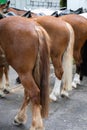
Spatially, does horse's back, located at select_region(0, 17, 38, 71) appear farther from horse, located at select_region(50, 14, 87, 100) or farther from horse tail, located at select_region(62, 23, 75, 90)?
horse, located at select_region(50, 14, 87, 100)

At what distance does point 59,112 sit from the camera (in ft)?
15.5

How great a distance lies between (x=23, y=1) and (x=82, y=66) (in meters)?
8.14

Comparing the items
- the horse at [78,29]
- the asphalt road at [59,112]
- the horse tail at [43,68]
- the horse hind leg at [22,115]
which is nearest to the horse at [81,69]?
the horse at [78,29]

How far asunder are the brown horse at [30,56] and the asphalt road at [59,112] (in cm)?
53

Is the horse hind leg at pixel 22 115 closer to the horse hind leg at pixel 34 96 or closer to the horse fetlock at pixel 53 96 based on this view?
the horse hind leg at pixel 34 96

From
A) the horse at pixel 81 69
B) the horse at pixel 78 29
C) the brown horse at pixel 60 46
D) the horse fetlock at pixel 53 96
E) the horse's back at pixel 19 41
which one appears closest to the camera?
the horse's back at pixel 19 41

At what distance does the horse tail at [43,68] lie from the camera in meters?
3.67


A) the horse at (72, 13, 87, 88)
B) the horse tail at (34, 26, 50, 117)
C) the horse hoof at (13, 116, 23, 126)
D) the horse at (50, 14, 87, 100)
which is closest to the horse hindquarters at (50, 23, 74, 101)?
the horse at (50, 14, 87, 100)

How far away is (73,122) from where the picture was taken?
4316 millimetres

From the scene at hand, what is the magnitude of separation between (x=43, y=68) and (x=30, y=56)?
24 cm

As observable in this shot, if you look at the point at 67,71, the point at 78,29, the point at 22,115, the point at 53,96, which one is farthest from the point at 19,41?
the point at 78,29

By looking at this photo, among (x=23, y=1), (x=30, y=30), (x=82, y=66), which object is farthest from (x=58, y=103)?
(x=23, y=1)

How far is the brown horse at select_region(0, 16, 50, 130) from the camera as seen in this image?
11.8 feet

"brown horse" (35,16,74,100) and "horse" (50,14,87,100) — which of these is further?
"horse" (50,14,87,100)
